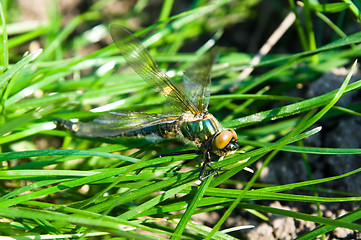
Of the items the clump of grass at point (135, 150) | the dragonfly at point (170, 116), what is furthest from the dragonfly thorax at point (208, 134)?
the clump of grass at point (135, 150)

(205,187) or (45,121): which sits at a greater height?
(45,121)

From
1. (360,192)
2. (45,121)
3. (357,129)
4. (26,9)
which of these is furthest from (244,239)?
(26,9)

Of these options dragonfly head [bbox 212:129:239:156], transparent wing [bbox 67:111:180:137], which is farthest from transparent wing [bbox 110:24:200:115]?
dragonfly head [bbox 212:129:239:156]

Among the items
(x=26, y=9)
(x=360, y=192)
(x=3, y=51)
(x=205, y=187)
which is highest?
(x=26, y=9)

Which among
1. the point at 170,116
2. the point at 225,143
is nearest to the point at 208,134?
the point at 225,143

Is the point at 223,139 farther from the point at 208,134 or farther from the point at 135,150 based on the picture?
the point at 135,150

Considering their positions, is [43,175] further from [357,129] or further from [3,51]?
[357,129]

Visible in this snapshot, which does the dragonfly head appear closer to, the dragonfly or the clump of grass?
the dragonfly

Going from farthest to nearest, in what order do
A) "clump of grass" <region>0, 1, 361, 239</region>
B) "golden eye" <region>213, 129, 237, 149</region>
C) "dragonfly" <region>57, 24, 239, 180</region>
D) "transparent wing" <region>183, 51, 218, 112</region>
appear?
"transparent wing" <region>183, 51, 218, 112</region>
"dragonfly" <region>57, 24, 239, 180</region>
"golden eye" <region>213, 129, 237, 149</region>
"clump of grass" <region>0, 1, 361, 239</region>
